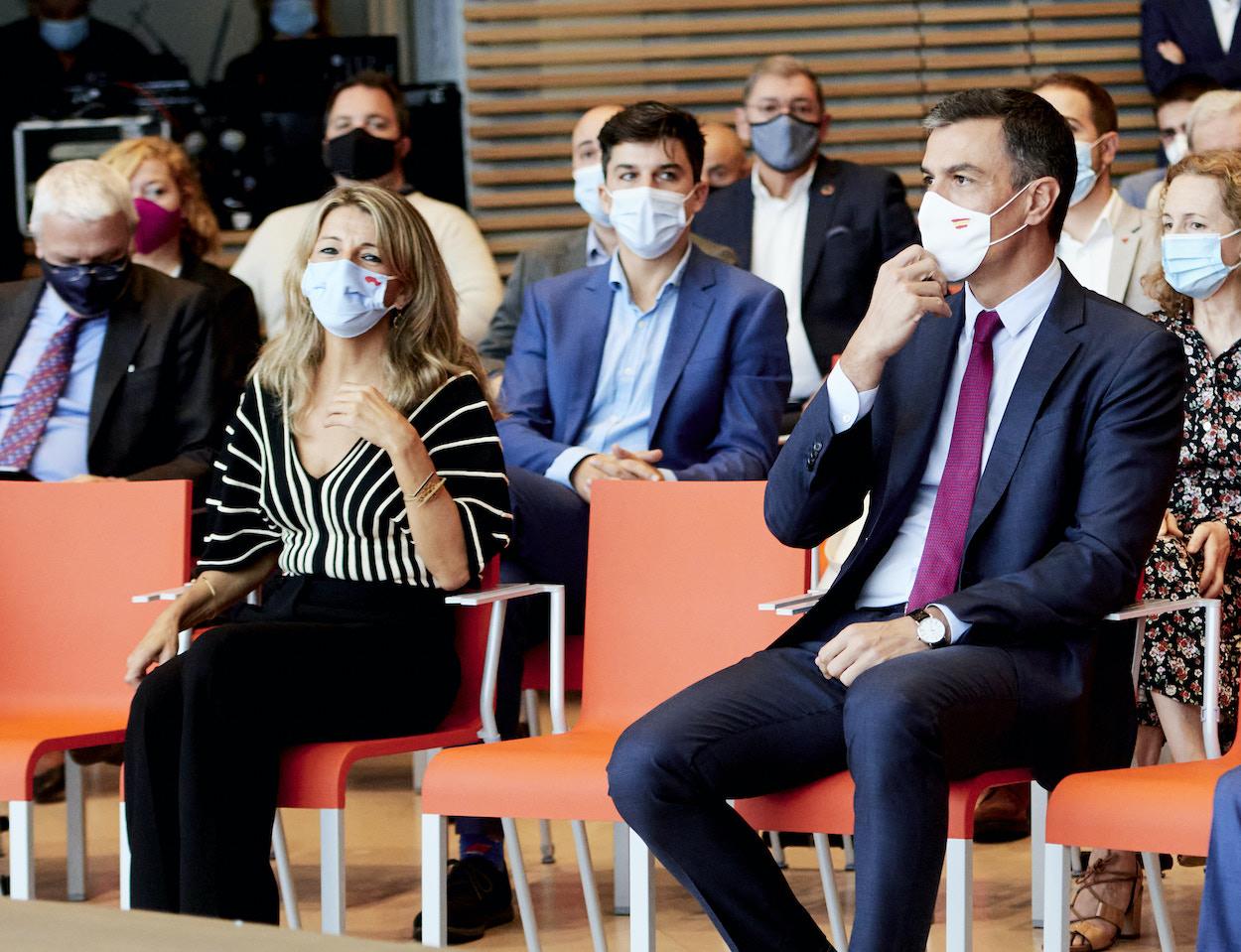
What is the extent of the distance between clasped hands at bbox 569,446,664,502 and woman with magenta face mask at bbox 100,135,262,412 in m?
1.46

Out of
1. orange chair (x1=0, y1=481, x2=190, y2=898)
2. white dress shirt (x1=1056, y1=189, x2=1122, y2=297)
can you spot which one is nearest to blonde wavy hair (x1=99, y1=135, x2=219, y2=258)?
orange chair (x1=0, y1=481, x2=190, y2=898)

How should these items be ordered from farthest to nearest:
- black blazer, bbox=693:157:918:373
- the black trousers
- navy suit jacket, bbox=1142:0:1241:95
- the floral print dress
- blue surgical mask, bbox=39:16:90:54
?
blue surgical mask, bbox=39:16:90:54
navy suit jacket, bbox=1142:0:1241:95
black blazer, bbox=693:157:918:373
the floral print dress
the black trousers

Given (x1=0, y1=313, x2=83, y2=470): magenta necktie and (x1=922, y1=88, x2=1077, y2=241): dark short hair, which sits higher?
(x1=922, y1=88, x2=1077, y2=241): dark short hair

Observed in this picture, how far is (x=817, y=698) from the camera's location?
2961 millimetres

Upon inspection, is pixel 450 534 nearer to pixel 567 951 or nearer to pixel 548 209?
pixel 567 951

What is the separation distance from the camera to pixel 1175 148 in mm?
5969

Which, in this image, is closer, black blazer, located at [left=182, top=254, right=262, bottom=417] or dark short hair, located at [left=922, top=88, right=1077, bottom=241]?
dark short hair, located at [left=922, top=88, right=1077, bottom=241]

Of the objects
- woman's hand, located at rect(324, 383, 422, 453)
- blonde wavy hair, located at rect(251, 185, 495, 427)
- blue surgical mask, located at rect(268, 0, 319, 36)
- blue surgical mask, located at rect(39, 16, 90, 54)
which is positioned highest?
blue surgical mask, located at rect(268, 0, 319, 36)

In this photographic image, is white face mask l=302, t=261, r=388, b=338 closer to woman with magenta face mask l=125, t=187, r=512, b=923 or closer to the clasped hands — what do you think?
woman with magenta face mask l=125, t=187, r=512, b=923

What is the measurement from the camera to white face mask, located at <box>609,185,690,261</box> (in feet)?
14.2

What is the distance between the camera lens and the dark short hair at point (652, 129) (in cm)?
437

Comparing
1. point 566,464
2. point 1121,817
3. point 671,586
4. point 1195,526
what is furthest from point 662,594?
point 1195,526

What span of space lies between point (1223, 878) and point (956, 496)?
77 centimetres

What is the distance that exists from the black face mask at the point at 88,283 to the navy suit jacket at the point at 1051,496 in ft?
7.15
